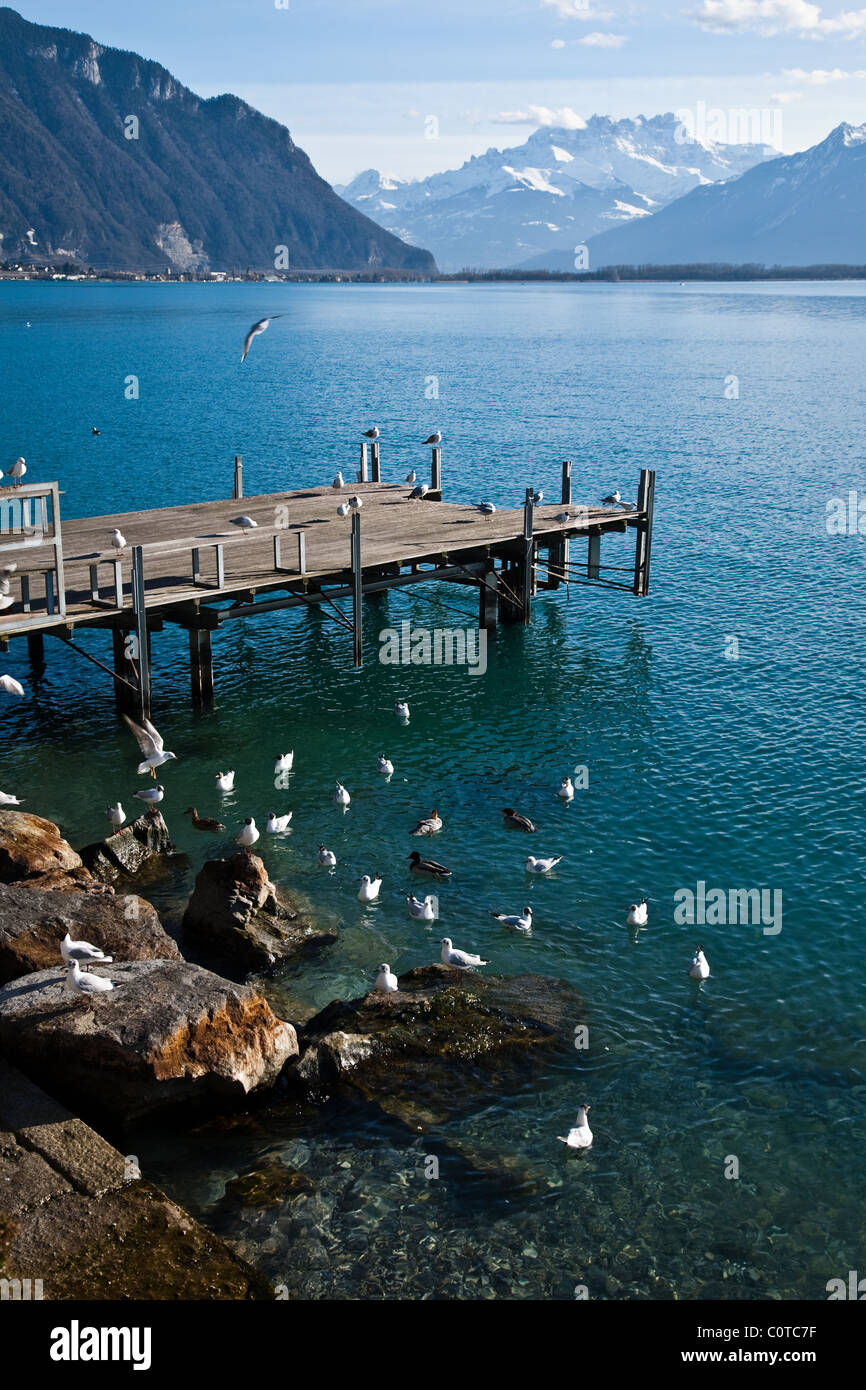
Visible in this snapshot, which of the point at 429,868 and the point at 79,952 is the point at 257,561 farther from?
the point at 79,952

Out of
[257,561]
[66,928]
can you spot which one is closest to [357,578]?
[257,561]

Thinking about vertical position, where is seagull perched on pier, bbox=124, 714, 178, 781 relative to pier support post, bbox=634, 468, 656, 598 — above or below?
below

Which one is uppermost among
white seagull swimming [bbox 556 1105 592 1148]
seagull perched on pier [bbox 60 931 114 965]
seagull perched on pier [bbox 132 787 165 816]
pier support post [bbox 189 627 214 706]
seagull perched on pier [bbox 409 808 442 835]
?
pier support post [bbox 189 627 214 706]

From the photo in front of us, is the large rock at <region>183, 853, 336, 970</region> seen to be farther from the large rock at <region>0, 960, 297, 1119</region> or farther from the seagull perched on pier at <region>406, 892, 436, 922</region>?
the large rock at <region>0, 960, 297, 1119</region>

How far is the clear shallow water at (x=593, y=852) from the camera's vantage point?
1559cm

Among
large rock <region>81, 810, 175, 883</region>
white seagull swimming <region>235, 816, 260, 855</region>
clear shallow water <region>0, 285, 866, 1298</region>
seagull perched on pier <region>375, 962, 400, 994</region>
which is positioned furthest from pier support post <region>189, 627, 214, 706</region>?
seagull perched on pier <region>375, 962, 400, 994</region>

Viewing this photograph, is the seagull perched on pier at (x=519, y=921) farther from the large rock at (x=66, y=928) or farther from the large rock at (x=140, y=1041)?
the large rock at (x=140, y=1041)

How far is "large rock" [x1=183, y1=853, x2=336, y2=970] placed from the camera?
69.4 ft

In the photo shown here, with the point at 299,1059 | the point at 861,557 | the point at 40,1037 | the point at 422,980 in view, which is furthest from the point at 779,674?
the point at 40,1037

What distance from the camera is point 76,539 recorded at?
3506 cm

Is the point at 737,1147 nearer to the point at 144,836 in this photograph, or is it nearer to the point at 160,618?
the point at 144,836

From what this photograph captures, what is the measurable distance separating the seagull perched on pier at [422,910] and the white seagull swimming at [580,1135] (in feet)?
21.4

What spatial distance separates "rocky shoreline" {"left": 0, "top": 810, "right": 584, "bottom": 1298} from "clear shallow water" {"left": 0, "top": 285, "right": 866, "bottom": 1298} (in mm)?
534
